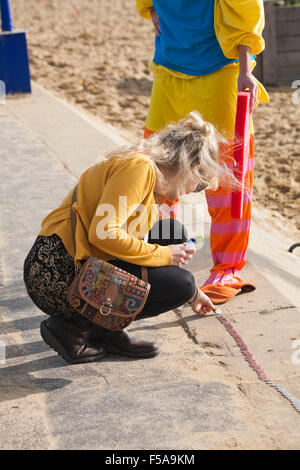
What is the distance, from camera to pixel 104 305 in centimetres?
252

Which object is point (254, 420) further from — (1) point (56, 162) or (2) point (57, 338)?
(1) point (56, 162)

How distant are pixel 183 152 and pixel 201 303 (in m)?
0.63

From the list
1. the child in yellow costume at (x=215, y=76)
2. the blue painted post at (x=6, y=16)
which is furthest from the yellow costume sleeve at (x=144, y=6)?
the blue painted post at (x=6, y=16)

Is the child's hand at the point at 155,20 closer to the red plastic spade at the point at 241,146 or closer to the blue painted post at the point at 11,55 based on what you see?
the red plastic spade at the point at 241,146

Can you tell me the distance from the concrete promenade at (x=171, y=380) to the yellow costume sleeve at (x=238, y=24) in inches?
42.8

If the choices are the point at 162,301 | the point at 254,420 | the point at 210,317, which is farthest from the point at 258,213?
the point at 254,420

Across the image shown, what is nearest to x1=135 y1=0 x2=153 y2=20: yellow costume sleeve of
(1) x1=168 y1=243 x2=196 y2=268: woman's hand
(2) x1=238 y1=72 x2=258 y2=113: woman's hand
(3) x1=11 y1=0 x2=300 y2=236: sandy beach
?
(2) x1=238 y1=72 x2=258 y2=113: woman's hand

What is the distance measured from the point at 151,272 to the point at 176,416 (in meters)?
0.56

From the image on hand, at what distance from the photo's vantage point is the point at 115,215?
2.46 metres

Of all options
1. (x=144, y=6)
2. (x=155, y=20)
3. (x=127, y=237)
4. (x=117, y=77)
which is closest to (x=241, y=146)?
(x=127, y=237)

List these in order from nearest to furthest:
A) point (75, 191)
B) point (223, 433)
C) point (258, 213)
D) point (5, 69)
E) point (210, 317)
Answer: point (223, 433)
point (75, 191)
point (210, 317)
point (258, 213)
point (5, 69)

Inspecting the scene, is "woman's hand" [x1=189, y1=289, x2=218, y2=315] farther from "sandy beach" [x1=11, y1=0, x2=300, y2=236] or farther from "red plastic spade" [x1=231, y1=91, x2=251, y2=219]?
"sandy beach" [x1=11, y1=0, x2=300, y2=236]

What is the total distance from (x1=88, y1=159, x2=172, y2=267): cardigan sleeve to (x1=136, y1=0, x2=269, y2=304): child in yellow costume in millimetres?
673

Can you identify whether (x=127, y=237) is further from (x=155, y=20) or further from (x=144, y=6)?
(x=144, y=6)
